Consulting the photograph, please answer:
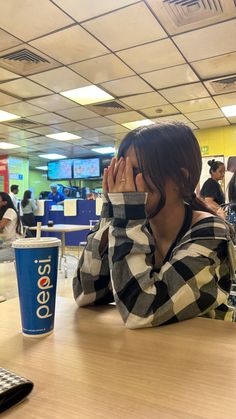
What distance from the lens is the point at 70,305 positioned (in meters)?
0.88

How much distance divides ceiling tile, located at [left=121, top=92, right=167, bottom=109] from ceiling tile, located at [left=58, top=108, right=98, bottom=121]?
767 millimetres

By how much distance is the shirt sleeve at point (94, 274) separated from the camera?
0.89 m

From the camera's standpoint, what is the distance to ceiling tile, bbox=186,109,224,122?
599cm

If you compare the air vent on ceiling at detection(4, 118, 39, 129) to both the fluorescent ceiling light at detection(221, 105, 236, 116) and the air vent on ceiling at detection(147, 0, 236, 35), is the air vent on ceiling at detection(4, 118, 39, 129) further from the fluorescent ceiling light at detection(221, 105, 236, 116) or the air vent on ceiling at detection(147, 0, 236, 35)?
the air vent on ceiling at detection(147, 0, 236, 35)

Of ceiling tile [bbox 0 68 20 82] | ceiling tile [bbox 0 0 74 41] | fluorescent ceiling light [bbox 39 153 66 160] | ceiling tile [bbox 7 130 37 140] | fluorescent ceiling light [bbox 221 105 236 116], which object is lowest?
fluorescent ceiling light [bbox 39 153 66 160]

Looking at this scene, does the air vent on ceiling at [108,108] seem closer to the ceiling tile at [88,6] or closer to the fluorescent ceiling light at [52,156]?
the ceiling tile at [88,6]

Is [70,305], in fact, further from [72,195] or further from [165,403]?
[72,195]

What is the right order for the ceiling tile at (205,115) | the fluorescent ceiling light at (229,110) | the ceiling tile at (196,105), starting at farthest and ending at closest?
the ceiling tile at (205,115), the fluorescent ceiling light at (229,110), the ceiling tile at (196,105)

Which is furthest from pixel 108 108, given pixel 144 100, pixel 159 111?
pixel 159 111

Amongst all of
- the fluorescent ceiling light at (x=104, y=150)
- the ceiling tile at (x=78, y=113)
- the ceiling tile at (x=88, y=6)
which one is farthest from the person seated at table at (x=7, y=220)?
the fluorescent ceiling light at (x=104, y=150)

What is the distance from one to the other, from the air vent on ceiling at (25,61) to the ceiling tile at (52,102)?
36.4 inches

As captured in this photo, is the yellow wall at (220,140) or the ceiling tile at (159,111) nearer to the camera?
the ceiling tile at (159,111)

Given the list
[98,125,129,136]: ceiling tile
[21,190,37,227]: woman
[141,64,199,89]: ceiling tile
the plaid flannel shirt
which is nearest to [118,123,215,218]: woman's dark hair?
the plaid flannel shirt

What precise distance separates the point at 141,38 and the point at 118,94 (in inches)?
65.5
